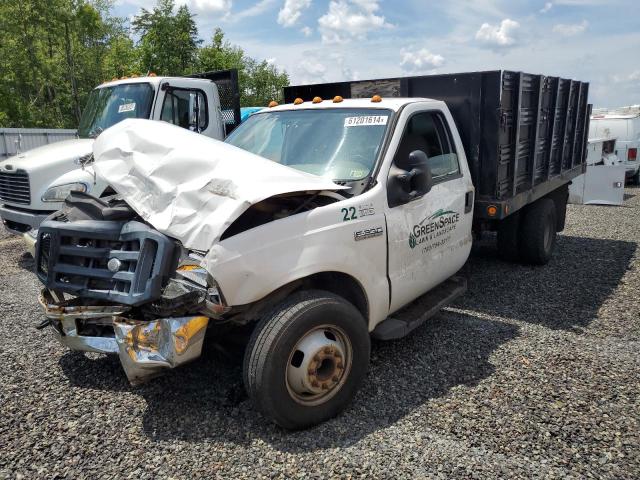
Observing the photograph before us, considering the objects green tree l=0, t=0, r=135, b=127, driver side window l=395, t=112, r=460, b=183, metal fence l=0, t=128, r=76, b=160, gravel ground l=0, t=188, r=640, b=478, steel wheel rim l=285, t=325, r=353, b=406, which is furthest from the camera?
green tree l=0, t=0, r=135, b=127

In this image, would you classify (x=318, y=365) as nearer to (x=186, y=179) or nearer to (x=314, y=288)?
(x=314, y=288)

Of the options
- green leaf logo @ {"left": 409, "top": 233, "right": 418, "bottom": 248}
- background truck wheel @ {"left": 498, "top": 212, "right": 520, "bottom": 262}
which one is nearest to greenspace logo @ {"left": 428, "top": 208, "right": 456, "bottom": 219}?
green leaf logo @ {"left": 409, "top": 233, "right": 418, "bottom": 248}

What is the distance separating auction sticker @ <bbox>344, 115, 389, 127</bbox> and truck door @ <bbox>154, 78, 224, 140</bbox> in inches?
162

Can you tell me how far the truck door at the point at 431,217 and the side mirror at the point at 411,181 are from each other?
2.6 inches

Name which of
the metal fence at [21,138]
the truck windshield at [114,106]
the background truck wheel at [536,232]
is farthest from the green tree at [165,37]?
the background truck wheel at [536,232]

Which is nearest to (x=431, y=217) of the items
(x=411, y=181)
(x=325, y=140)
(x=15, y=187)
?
(x=411, y=181)

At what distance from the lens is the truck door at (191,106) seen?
24.9 ft

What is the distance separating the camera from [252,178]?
3.19 metres

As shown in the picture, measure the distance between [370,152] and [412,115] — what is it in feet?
2.02

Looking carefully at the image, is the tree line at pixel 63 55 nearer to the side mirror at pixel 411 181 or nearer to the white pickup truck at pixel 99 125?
the white pickup truck at pixel 99 125

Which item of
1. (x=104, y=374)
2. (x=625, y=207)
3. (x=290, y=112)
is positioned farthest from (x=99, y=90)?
(x=625, y=207)

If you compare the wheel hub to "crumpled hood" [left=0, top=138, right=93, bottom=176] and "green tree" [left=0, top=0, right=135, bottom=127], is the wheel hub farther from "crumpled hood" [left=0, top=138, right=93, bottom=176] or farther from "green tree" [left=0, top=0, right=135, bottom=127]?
"green tree" [left=0, top=0, right=135, bottom=127]

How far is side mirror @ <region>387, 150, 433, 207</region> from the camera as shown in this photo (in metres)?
3.77

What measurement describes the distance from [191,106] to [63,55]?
928 inches
